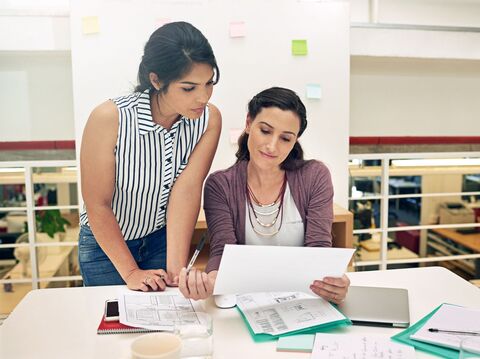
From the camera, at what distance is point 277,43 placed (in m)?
2.32

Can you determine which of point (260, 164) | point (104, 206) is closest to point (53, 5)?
point (104, 206)

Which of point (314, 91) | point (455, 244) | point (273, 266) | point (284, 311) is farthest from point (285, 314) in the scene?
point (455, 244)

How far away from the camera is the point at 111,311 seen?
1049 mm

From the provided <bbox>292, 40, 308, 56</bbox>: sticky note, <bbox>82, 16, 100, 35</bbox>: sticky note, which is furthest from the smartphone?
<bbox>292, 40, 308, 56</bbox>: sticky note

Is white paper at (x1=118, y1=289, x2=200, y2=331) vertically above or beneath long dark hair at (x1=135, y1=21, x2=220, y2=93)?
beneath

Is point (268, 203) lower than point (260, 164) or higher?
lower

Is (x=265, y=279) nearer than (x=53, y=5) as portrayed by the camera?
Yes

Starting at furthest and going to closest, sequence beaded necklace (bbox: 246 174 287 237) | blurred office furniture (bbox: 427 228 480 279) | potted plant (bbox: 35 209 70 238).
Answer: blurred office furniture (bbox: 427 228 480 279) → potted plant (bbox: 35 209 70 238) → beaded necklace (bbox: 246 174 287 237)

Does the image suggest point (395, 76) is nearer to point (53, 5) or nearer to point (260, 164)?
point (260, 164)

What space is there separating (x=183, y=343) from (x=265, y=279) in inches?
10.4

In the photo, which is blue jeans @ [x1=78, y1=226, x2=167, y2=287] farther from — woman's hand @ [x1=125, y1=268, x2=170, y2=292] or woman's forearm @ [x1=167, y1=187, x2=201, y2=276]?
woman's hand @ [x1=125, y1=268, x2=170, y2=292]

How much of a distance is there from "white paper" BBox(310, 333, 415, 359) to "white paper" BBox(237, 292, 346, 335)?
55 millimetres

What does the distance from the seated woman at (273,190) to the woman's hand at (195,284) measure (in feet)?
0.84

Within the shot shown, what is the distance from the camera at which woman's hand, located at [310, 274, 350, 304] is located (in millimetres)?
1098
